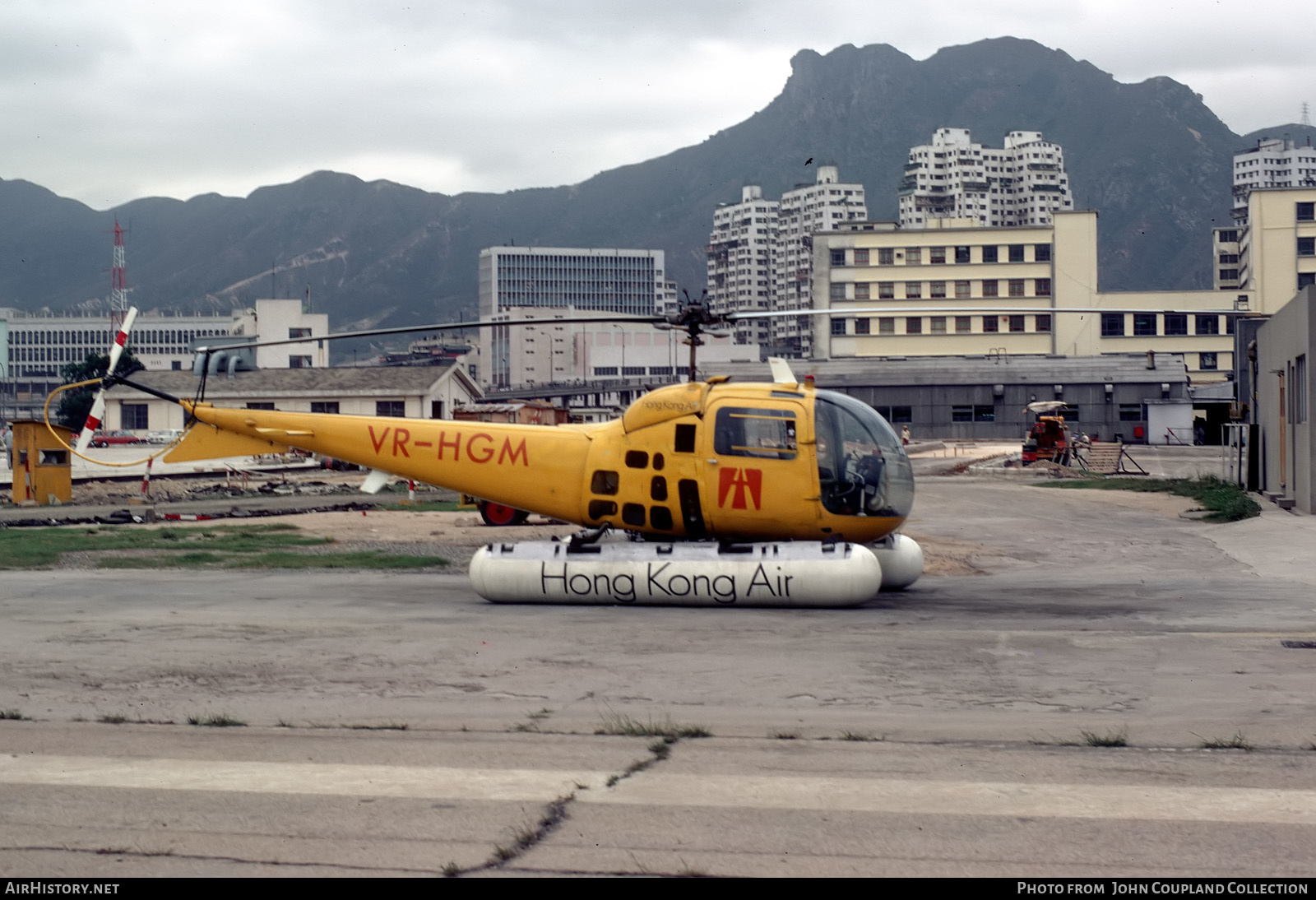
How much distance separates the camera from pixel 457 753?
8109mm

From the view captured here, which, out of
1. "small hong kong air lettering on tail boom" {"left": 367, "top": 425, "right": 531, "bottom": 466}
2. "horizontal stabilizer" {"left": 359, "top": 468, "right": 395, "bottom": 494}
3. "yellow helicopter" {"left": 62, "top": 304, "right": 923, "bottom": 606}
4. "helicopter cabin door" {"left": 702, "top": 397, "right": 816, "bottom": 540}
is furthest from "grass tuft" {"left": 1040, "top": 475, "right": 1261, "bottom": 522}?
"horizontal stabilizer" {"left": 359, "top": 468, "right": 395, "bottom": 494}

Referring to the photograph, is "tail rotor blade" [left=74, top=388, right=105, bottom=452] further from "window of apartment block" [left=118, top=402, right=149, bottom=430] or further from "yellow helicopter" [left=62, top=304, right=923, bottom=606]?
"window of apartment block" [left=118, top=402, right=149, bottom=430]

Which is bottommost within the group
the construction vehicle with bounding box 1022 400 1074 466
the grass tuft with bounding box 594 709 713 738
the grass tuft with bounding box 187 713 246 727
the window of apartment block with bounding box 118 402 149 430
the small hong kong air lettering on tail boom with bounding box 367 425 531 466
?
the grass tuft with bounding box 594 709 713 738

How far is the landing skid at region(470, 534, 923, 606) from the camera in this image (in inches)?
568

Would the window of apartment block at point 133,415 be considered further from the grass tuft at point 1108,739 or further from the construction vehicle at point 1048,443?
the grass tuft at point 1108,739

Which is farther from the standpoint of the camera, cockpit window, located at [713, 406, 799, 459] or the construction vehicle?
the construction vehicle

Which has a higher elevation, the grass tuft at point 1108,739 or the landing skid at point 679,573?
the landing skid at point 679,573

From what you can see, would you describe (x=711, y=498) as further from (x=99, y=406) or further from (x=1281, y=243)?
(x=1281, y=243)

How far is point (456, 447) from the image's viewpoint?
653 inches

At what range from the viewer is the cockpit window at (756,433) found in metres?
15.1

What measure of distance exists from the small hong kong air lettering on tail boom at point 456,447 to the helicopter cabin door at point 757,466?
2606 mm

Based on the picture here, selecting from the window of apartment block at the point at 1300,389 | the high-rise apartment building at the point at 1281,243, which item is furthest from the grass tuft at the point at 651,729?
the high-rise apartment building at the point at 1281,243

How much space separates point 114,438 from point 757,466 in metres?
62.7
